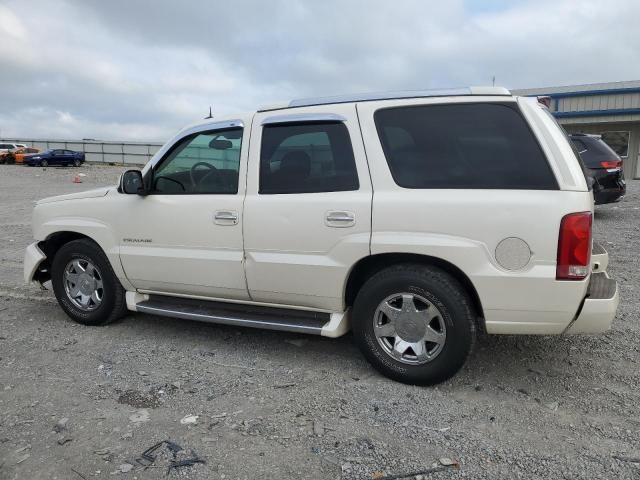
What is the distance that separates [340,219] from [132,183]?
1.85 meters

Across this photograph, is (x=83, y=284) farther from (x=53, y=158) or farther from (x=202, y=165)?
(x=53, y=158)

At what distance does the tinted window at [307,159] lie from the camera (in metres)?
3.66

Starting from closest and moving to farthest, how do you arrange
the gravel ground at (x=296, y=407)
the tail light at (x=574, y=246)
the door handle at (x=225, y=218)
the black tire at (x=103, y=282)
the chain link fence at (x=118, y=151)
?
the gravel ground at (x=296, y=407), the tail light at (x=574, y=246), the door handle at (x=225, y=218), the black tire at (x=103, y=282), the chain link fence at (x=118, y=151)

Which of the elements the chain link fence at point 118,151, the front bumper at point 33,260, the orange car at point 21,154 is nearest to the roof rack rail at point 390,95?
the front bumper at point 33,260

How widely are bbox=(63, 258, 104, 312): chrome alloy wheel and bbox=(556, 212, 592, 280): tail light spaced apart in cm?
383

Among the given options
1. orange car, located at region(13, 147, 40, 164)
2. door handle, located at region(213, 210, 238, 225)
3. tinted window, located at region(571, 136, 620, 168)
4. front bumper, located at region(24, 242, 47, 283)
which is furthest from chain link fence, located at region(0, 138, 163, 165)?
door handle, located at region(213, 210, 238, 225)

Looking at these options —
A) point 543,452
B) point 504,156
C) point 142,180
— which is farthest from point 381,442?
point 142,180

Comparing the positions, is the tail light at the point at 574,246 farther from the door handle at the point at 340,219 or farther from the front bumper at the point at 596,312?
the door handle at the point at 340,219

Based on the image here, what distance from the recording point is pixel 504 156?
3.28m

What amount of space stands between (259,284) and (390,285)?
3.43ft

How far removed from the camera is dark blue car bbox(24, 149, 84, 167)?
3772 cm

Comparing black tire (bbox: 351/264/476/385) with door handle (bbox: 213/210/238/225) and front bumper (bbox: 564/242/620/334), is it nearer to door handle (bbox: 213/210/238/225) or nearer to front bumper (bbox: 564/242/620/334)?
front bumper (bbox: 564/242/620/334)

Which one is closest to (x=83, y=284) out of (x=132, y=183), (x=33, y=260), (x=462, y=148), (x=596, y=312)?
(x=33, y=260)

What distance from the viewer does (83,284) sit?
483cm
